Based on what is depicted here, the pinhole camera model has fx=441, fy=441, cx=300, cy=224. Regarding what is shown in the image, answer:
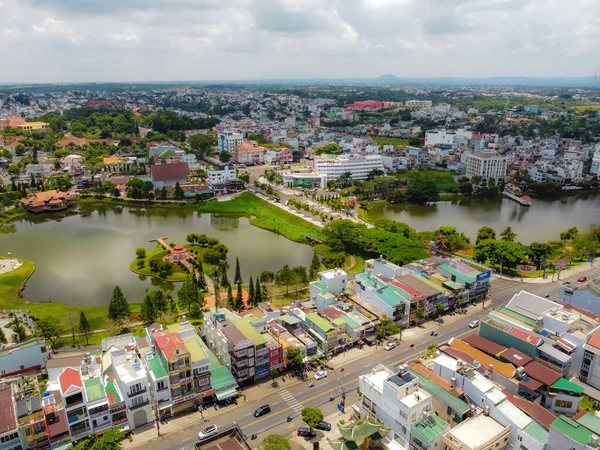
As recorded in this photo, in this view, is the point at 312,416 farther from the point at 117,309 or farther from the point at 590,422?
the point at 117,309

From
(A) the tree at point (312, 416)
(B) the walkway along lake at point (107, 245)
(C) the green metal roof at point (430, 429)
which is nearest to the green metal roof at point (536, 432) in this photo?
(C) the green metal roof at point (430, 429)

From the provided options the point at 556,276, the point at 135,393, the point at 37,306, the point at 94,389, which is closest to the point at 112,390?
the point at 94,389

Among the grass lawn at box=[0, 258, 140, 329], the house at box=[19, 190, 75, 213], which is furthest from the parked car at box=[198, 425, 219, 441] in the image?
the house at box=[19, 190, 75, 213]

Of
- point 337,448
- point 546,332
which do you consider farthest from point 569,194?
point 337,448

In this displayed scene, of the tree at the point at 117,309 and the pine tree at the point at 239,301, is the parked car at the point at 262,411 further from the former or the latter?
the tree at the point at 117,309

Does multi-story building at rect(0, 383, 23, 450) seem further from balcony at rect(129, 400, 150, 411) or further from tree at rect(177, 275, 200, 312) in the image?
tree at rect(177, 275, 200, 312)
